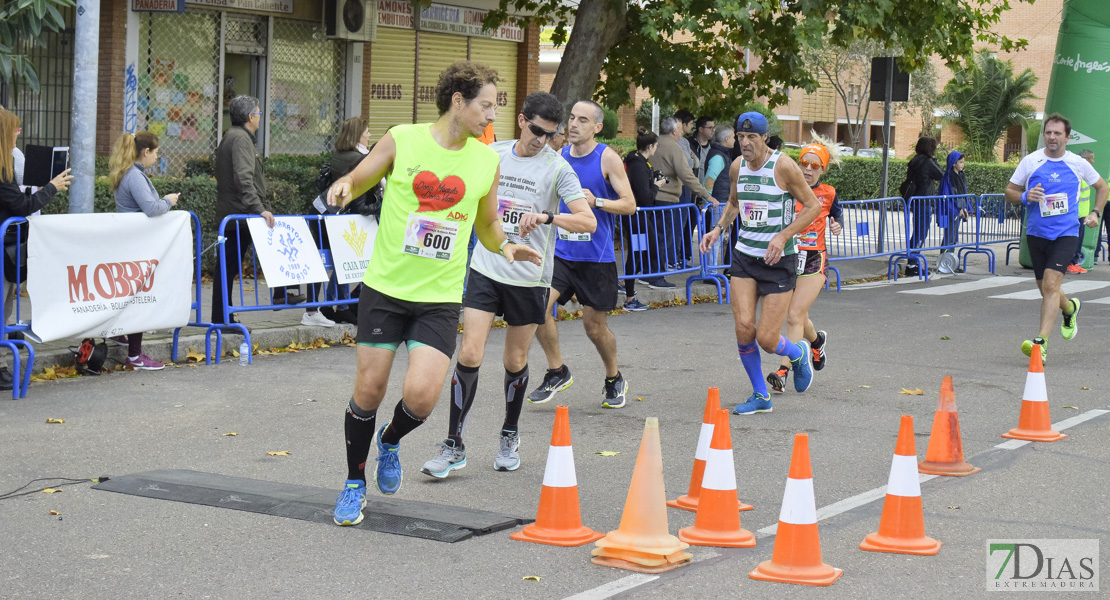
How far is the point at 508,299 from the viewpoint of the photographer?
7125 millimetres

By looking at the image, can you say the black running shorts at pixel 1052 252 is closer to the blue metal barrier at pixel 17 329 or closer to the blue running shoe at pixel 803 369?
the blue running shoe at pixel 803 369

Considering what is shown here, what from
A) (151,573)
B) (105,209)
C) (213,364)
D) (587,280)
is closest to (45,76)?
(105,209)

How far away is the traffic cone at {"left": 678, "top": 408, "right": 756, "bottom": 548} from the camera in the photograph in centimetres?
545

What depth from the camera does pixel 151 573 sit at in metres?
5.09

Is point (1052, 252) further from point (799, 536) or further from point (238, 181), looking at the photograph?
point (799, 536)

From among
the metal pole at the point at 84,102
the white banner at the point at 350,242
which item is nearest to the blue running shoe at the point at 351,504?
the metal pole at the point at 84,102

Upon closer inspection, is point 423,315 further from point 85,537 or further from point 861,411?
point 861,411

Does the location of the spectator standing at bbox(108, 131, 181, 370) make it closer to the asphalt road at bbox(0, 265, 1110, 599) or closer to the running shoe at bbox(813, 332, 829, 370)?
the asphalt road at bbox(0, 265, 1110, 599)

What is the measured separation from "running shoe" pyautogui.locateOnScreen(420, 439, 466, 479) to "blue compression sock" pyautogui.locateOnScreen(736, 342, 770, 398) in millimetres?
2547

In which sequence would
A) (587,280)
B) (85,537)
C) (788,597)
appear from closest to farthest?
(788,597)
(85,537)
(587,280)

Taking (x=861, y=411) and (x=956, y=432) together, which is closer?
(x=956, y=432)

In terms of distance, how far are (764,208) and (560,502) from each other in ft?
11.9

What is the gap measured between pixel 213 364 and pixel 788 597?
21.0 ft

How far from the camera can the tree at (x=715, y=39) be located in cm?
1472
